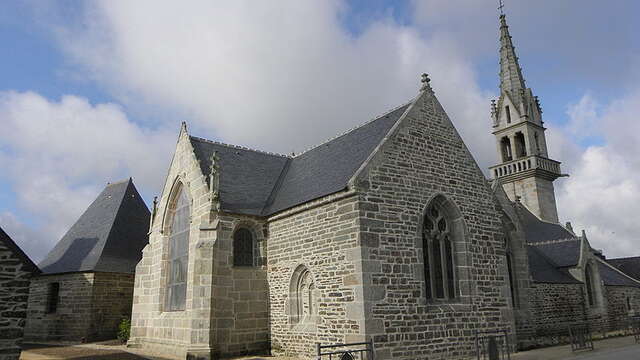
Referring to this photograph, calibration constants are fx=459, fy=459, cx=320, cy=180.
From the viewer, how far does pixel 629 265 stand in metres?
38.1

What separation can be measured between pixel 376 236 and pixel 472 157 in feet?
17.9

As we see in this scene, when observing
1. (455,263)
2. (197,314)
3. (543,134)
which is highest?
(543,134)

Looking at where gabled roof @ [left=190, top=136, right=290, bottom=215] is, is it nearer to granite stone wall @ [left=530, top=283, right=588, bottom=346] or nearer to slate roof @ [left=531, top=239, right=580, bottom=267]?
granite stone wall @ [left=530, top=283, right=588, bottom=346]

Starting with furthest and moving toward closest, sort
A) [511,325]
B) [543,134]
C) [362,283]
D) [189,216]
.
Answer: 1. [543,134]
2. [189,216]
3. [511,325]
4. [362,283]

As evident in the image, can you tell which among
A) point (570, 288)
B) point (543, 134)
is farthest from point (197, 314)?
point (543, 134)

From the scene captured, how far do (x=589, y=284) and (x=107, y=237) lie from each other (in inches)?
972

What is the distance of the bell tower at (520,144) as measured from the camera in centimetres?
3391

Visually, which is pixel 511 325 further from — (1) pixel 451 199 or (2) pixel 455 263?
(1) pixel 451 199

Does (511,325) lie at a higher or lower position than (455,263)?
lower

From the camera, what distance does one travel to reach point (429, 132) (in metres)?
14.5

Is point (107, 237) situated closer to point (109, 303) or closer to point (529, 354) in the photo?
point (109, 303)

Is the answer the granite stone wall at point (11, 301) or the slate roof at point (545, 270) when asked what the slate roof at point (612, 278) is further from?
the granite stone wall at point (11, 301)

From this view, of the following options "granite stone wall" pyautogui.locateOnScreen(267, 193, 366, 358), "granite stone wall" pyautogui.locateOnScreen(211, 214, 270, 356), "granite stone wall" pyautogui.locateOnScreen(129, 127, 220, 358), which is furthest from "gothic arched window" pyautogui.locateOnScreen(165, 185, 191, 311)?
"granite stone wall" pyautogui.locateOnScreen(267, 193, 366, 358)

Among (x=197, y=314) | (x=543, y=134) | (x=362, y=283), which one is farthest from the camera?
(x=543, y=134)
